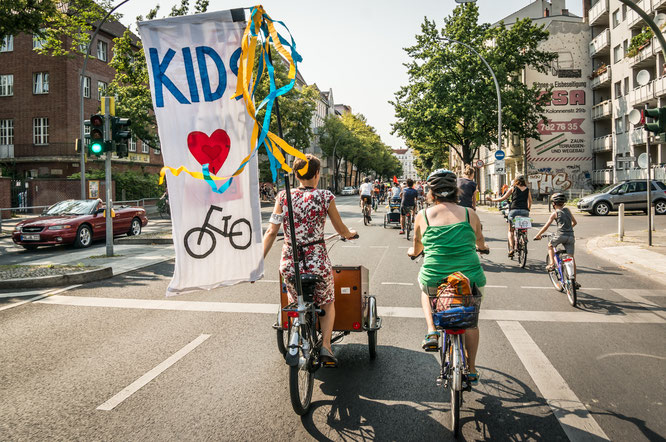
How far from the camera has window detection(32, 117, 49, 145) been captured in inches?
1426

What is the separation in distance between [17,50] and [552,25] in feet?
131

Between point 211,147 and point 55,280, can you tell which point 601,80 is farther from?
point 211,147

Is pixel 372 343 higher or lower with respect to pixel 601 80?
lower

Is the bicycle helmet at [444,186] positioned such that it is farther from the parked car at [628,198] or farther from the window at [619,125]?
the window at [619,125]

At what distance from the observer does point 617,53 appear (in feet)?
129

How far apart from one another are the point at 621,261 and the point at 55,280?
11108 mm

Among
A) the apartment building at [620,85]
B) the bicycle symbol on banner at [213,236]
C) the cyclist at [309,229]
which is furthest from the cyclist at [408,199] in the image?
the apartment building at [620,85]

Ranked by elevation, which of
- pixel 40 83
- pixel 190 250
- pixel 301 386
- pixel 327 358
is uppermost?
pixel 40 83

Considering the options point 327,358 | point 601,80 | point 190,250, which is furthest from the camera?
point 601,80

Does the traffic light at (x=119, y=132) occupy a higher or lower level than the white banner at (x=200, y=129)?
higher

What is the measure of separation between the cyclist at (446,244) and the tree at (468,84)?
3303 cm

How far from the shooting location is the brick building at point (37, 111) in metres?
35.7

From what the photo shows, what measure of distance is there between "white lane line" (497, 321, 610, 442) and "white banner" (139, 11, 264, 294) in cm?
256

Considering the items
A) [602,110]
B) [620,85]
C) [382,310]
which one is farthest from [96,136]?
[602,110]
